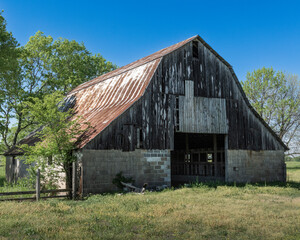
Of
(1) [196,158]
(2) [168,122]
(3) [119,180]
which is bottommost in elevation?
(3) [119,180]

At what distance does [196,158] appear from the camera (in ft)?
110

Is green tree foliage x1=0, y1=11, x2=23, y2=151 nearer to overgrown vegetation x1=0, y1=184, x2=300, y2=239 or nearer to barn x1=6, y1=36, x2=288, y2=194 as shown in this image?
barn x1=6, y1=36, x2=288, y2=194

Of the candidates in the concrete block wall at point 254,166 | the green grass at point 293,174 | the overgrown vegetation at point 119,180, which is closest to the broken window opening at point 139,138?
the overgrown vegetation at point 119,180

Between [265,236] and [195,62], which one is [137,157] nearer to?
[195,62]

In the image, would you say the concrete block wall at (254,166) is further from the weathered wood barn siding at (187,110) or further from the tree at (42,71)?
the tree at (42,71)

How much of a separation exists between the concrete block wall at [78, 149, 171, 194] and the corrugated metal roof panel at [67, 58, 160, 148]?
1204 millimetres

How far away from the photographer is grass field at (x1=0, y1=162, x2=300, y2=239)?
10062 mm

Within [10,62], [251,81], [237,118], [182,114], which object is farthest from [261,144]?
[251,81]

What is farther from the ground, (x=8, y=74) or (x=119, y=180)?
(x=8, y=74)

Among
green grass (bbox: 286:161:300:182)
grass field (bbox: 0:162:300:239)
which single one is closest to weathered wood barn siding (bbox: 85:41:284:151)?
green grass (bbox: 286:161:300:182)

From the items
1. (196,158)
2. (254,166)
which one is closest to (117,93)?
(254,166)

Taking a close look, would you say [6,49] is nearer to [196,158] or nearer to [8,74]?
[8,74]

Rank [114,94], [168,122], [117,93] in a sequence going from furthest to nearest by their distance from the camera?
[114,94] → [117,93] → [168,122]

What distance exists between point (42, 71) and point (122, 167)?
86.4 ft
